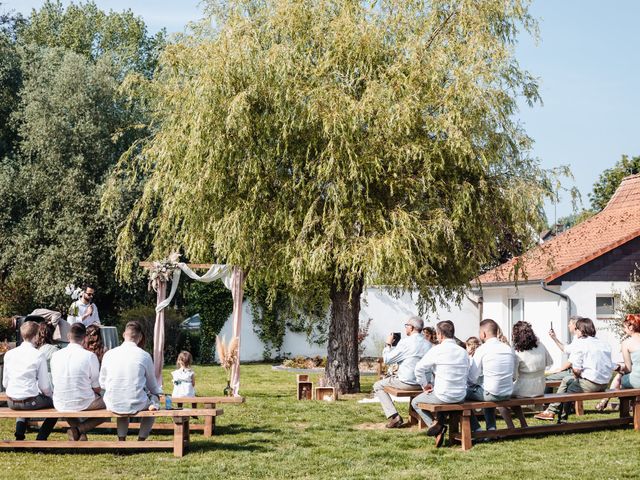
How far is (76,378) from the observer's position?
10055 millimetres

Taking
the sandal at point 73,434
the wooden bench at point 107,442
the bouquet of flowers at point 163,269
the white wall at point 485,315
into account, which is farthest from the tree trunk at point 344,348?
the white wall at point 485,315

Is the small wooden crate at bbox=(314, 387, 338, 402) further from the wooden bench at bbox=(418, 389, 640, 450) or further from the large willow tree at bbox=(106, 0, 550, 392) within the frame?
the wooden bench at bbox=(418, 389, 640, 450)

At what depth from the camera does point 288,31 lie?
16.2 meters

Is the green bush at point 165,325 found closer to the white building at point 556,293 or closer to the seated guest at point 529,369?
the white building at point 556,293

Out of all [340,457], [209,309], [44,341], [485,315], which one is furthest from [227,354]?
[485,315]

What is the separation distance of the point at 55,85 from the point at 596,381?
933 inches

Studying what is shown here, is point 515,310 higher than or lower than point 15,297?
lower

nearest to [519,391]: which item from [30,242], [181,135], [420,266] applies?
[420,266]

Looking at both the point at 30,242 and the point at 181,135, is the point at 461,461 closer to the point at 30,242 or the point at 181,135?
the point at 181,135

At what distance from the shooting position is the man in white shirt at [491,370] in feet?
34.7

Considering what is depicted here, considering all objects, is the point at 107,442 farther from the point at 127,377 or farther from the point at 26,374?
the point at 26,374

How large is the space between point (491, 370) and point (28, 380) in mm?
5629

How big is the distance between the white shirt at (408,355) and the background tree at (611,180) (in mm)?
38581

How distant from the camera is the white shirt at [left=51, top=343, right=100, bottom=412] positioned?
10.0 meters
